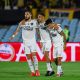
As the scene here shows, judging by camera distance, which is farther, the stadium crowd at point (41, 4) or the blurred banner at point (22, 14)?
the stadium crowd at point (41, 4)

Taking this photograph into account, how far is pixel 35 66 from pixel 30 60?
9.6 inches

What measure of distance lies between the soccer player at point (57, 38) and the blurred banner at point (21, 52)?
7.05m

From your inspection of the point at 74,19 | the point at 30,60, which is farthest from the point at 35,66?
the point at 74,19

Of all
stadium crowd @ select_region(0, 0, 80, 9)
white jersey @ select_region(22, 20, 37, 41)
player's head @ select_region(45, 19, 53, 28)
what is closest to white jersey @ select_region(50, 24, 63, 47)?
player's head @ select_region(45, 19, 53, 28)

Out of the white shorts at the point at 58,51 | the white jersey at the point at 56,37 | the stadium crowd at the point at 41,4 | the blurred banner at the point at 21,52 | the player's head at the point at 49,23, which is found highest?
the player's head at the point at 49,23

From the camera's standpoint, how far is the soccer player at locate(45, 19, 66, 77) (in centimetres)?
1529

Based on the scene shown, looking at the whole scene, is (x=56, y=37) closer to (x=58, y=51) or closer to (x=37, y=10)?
(x=58, y=51)

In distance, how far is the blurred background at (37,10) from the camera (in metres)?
29.9

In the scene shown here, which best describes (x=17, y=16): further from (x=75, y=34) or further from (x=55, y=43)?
(x=55, y=43)

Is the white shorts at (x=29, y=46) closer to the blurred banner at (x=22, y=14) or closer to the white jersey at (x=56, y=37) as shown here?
the white jersey at (x=56, y=37)

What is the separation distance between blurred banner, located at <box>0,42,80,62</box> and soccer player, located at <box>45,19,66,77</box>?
7048 mm

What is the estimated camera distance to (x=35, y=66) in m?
15.6

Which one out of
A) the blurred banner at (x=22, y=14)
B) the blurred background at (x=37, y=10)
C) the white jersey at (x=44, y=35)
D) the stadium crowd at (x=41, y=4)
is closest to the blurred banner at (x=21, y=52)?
the blurred background at (x=37, y=10)

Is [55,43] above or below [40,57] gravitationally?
above
